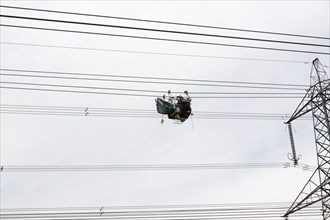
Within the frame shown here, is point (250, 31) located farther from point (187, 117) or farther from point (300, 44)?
point (187, 117)

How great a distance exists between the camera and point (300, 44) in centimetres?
1789

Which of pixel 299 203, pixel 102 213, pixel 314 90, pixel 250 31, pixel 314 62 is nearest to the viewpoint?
pixel 250 31

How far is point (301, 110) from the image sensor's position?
111 ft

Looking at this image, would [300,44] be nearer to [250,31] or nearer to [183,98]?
[250,31]

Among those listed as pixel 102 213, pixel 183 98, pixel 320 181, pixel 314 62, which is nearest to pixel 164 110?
pixel 183 98

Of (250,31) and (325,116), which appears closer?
(250,31)

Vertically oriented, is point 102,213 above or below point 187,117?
below

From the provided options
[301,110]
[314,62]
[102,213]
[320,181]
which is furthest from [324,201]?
[102,213]

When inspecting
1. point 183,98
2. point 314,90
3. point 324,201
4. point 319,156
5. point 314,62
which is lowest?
point 324,201

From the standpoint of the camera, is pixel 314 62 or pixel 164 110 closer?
pixel 164 110

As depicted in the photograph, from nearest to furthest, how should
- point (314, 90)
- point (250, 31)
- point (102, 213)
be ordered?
point (250, 31) → point (102, 213) → point (314, 90)

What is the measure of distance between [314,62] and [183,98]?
1519 centimetres

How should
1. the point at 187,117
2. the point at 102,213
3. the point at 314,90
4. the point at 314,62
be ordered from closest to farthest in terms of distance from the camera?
1. the point at 187,117
2. the point at 102,213
3. the point at 314,90
4. the point at 314,62

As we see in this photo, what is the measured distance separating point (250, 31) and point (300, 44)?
2.33 meters
